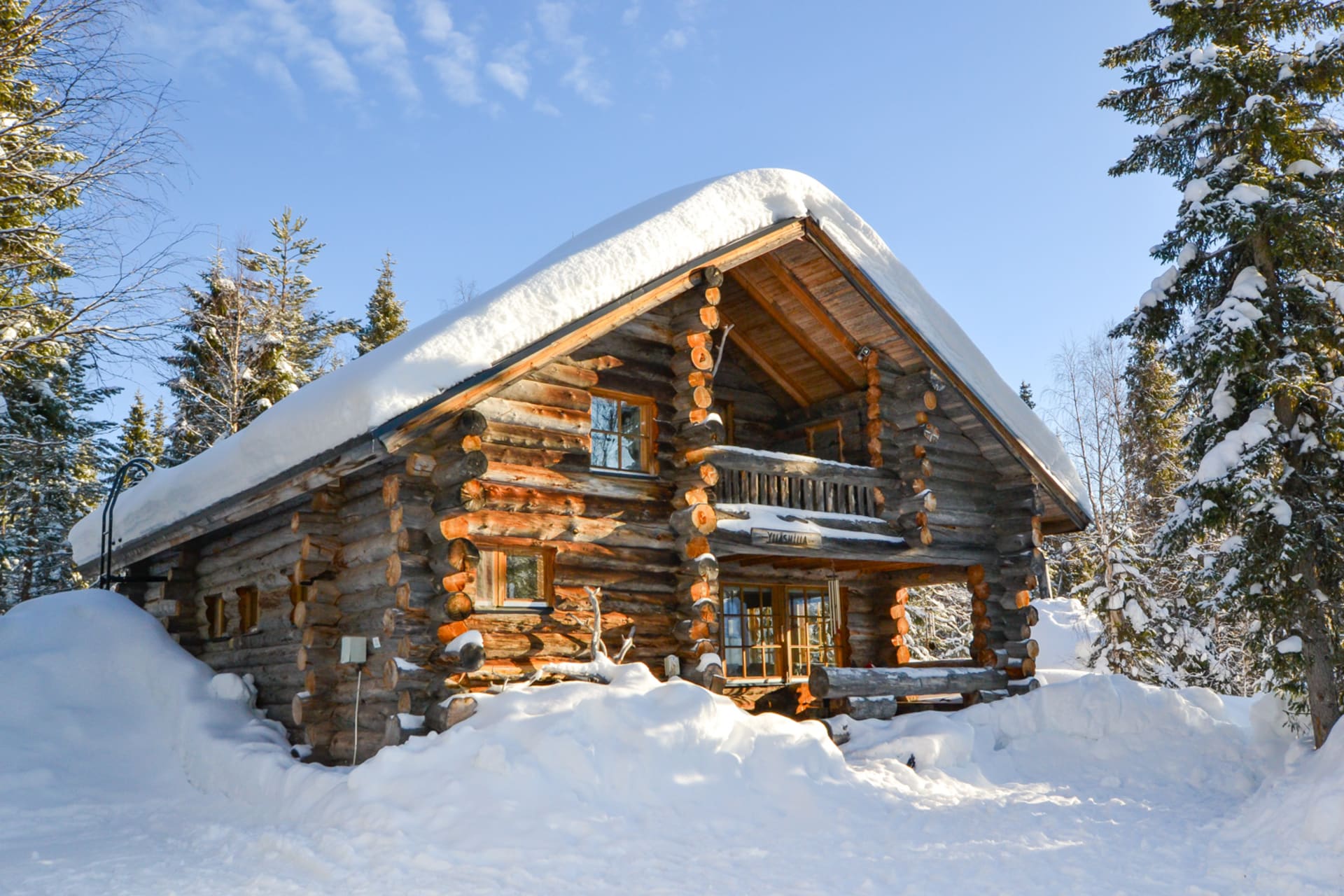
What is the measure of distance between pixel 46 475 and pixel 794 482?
76.7 ft

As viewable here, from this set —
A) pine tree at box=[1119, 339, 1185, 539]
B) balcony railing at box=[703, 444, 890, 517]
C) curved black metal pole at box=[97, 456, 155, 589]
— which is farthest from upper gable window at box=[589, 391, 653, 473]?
pine tree at box=[1119, 339, 1185, 539]

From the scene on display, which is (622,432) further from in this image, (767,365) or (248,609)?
(248,609)

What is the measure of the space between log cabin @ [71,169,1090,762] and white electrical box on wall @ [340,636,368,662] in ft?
0.42

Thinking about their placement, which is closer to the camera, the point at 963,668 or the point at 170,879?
the point at 170,879

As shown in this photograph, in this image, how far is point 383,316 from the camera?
116 feet

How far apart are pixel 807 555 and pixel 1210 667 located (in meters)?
16.2

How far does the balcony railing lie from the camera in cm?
1355

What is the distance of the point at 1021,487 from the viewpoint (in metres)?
16.3

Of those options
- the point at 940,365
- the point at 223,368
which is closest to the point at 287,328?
the point at 223,368

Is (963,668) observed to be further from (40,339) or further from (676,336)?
(40,339)

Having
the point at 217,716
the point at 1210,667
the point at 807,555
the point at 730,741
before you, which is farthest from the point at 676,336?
Result: the point at 1210,667

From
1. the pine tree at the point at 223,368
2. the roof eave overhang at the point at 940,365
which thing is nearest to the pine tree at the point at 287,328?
the pine tree at the point at 223,368

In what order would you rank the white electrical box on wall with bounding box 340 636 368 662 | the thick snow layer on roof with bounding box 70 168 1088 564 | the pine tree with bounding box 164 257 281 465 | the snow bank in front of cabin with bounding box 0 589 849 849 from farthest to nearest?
the pine tree with bounding box 164 257 281 465, the white electrical box on wall with bounding box 340 636 368 662, the thick snow layer on roof with bounding box 70 168 1088 564, the snow bank in front of cabin with bounding box 0 589 849 849

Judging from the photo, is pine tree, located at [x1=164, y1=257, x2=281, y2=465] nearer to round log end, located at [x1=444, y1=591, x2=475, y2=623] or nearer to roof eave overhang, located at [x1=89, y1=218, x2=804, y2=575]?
roof eave overhang, located at [x1=89, y1=218, x2=804, y2=575]
